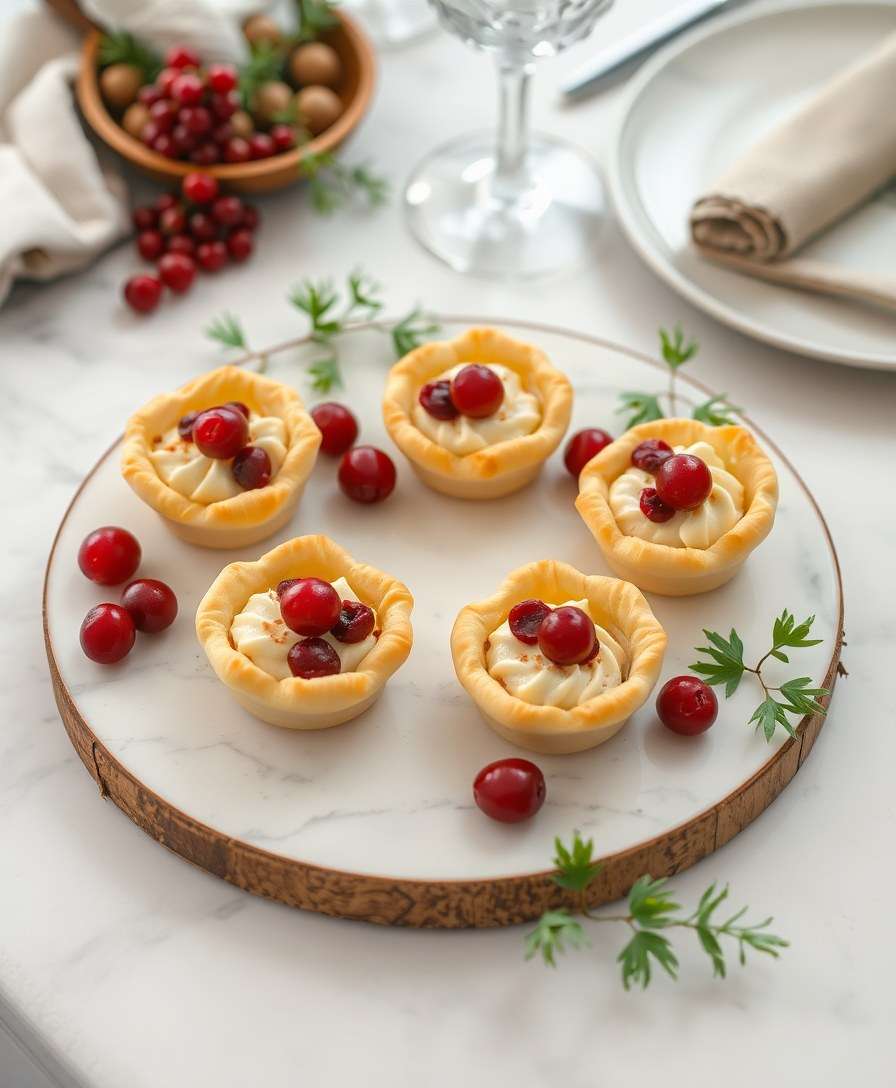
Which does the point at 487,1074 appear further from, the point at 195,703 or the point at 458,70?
the point at 458,70

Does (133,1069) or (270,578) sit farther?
(270,578)

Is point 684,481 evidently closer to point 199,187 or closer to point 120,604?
point 120,604

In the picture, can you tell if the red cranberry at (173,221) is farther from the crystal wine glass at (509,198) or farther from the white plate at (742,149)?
the white plate at (742,149)

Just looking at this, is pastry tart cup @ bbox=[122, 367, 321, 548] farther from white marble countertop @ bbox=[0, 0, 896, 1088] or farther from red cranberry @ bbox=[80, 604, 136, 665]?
white marble countertop @ bbox=[0, 0, 896, 1088]

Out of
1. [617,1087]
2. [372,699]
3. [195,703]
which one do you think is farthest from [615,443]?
[617,1087]

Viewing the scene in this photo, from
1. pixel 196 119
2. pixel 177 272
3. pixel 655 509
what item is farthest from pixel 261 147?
pixel 655 509

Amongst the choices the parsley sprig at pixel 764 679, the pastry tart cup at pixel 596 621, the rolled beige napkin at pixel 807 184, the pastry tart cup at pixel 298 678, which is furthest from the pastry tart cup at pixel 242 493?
the rolled beige napkin at pixel 807 184
